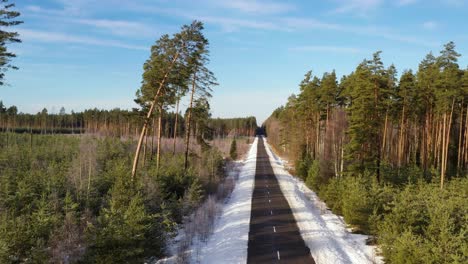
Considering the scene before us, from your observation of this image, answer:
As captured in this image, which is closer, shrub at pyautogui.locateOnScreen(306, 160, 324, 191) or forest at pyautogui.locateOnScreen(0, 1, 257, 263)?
forest at pyautogui.locateOnScreen(0, 1, 257, 263)

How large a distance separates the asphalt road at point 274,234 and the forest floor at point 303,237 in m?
0.36

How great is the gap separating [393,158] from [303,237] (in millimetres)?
40539

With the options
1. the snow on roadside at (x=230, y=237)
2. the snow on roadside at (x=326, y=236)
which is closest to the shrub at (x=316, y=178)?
the snow on roadside at (x=326, y=236)

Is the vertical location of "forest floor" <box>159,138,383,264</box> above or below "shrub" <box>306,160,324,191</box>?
below

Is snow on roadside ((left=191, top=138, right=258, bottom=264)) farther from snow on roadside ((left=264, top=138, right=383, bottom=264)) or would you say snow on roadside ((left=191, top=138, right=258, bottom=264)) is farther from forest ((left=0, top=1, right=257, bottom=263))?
snow on roadside ((left=264, top=138, right=383, bottom=264))

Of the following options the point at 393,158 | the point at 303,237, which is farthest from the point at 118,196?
the point at 393,158

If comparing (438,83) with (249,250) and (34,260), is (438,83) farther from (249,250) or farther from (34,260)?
(34,260)

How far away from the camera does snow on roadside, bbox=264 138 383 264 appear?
19.0 m

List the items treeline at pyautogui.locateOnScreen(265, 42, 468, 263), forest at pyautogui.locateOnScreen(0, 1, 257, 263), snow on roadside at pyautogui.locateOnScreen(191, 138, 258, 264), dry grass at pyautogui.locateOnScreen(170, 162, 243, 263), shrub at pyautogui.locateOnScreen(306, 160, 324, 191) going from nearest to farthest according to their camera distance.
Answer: forest at pyautogui.locateOnScreen(0, 1, 257, 263), treeline at pyautogui.locateOnScreen(265, 42, 468, 263), snow on roadside at pyautogui.locateOnScreen(191, 138, 258, 264), dry grass at pyautogui.locateOnScreen(170, 162, 243, 263), shrub at pyautogui.locateOnScreen(306, 160, 324, 191)

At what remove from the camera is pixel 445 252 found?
555 inches

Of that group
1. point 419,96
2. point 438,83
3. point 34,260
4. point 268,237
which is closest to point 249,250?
point 268,237

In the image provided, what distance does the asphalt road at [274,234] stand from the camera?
18797mm

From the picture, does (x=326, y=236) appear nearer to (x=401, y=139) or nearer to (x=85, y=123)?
(x=401, y=139)

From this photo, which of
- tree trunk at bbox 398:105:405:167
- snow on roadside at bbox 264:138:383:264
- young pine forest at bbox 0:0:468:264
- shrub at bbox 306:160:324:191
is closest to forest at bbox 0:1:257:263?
young pine forest at bbox 0:0:468:264
